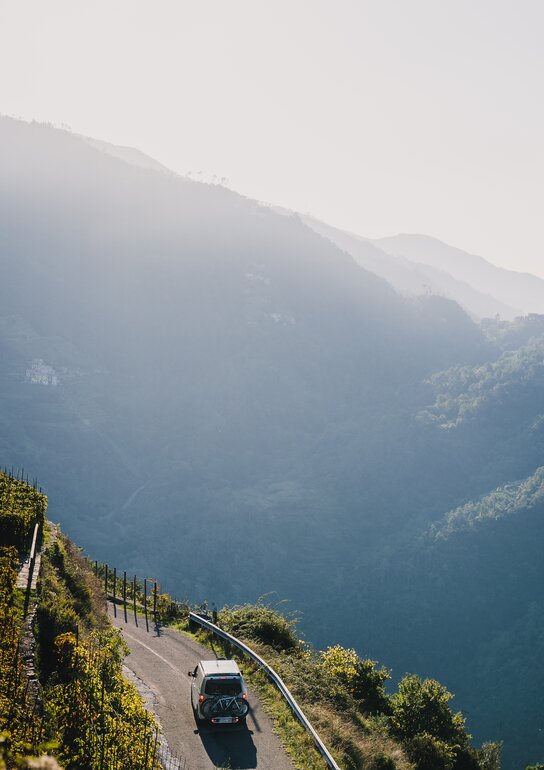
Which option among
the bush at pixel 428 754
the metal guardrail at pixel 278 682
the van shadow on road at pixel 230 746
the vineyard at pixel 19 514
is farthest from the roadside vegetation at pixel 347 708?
the vineyard at pixel 19 514

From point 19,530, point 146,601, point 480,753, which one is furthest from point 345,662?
point 19,530

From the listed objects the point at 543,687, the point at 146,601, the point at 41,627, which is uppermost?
the point at 146,601

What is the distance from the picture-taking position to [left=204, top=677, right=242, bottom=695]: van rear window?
17594 mm

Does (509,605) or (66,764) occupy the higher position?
(509,605)

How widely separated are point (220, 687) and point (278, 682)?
142 inches

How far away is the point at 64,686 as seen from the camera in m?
13.5

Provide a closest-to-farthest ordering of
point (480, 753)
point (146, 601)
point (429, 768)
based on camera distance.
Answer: point (429, 768) → point (480, 753) → point (146, 601)

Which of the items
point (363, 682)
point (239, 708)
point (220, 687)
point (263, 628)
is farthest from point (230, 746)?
point (363, 682)

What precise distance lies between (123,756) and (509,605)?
205832mm

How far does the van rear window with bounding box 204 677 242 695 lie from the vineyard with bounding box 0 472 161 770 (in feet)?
6.80

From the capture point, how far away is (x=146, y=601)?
114 ft

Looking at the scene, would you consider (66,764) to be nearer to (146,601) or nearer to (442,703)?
(442,703)

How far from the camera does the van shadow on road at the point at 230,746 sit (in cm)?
1612

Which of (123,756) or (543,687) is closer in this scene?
(123,756)
